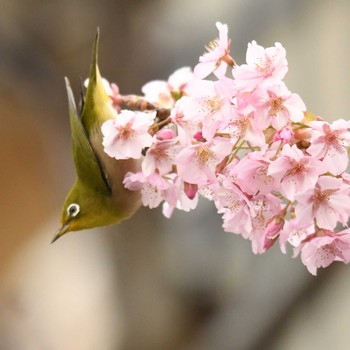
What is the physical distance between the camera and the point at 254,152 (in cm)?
60

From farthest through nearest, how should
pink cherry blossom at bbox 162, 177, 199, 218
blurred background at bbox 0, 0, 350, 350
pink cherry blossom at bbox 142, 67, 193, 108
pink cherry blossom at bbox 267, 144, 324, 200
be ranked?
blurred background at bbox 0, 0, 350, 350 → pink cherry blossom at bbox 142, 67, 193, 108 → pink cherry blossom at bbox 162, 177, 199, 218 → pink cherry blossom at bbox 267, 144, 324, 200

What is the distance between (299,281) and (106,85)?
5.29 ft

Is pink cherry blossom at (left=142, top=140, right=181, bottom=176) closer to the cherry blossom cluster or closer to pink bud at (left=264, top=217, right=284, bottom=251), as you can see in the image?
the cherry blossom cluster

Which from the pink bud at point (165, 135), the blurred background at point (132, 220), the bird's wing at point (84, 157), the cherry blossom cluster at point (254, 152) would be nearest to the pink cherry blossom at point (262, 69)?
the cherry blossom cluster at point (254, 152)

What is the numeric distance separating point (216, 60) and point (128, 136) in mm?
121

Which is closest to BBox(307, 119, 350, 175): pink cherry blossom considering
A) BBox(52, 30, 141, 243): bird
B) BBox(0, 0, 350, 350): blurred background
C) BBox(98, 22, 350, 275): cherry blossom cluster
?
BBox(98, 22, 350, 275): cherry blossom cluster

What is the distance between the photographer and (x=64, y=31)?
101 inches

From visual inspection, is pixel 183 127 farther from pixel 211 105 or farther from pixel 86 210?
pixel 86 210

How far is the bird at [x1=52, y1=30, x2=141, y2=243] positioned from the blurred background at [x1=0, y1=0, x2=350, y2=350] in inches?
67.9

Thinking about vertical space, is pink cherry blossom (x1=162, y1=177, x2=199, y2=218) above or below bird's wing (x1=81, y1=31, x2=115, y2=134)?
below

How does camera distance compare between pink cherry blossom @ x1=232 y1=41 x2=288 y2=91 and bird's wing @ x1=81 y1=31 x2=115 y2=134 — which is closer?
pink cherry blossom @ x1=232 y1=41 x2=288 y2=91

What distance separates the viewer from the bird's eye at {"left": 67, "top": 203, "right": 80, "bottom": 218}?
2.53ft

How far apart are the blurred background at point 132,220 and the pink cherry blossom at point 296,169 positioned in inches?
73.5

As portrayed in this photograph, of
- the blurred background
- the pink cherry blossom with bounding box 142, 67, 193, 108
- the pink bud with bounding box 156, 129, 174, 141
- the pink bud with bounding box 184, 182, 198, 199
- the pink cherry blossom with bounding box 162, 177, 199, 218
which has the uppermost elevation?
the pink bud with bounding box 156, 129, 174, 141
